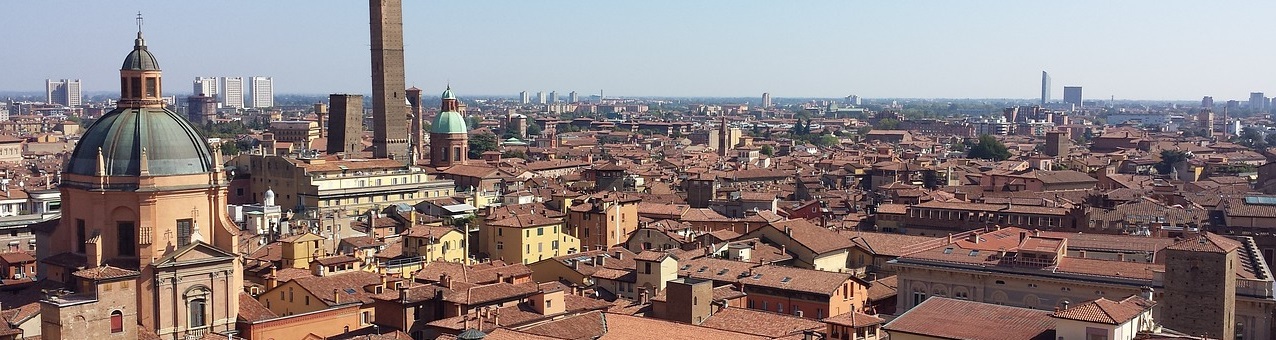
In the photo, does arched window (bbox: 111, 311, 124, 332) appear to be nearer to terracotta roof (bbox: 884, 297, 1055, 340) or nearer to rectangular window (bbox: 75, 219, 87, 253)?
rectangular window (bbox: 75, 219, 87, 253)

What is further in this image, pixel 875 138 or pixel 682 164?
pixel 875 138

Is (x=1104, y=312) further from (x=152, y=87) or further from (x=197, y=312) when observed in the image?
(x=152, y=87)

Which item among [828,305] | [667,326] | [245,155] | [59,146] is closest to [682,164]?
[245,155]

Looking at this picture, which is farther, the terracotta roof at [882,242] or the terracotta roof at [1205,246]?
the terracotta roof at [882,242]

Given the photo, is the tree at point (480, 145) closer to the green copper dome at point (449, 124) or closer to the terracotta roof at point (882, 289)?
the green copper dome at point (449, 124)

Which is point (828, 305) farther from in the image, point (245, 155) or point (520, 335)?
point (245, 155)

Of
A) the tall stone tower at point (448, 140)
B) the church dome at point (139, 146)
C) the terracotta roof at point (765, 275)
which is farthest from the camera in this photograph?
the tall stone tower at point (448, 140)

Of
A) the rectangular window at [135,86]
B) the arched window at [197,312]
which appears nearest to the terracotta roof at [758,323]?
the arched window at [197,312]
